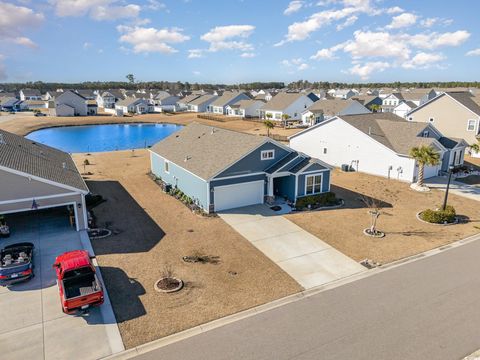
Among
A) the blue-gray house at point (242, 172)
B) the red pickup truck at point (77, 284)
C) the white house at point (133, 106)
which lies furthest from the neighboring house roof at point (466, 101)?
the white house at point (133, 106)

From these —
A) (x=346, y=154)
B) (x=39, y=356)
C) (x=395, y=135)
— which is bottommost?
(x=39, y=356)

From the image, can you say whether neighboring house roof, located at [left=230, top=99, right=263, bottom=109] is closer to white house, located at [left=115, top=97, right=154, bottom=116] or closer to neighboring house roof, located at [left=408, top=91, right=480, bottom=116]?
white house, located at [left=115, top=97, right=154, bottom=116]

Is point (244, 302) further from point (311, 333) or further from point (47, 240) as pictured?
point (47, 240)

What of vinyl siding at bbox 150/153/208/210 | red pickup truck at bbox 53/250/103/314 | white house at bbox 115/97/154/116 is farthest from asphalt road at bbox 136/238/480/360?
white house at bbox 115/97/154/116

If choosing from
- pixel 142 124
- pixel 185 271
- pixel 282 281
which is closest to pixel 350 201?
pixel 282 281

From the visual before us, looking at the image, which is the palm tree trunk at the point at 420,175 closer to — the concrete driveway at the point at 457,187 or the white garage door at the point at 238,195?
the concrete driveway at the point at 457,187
